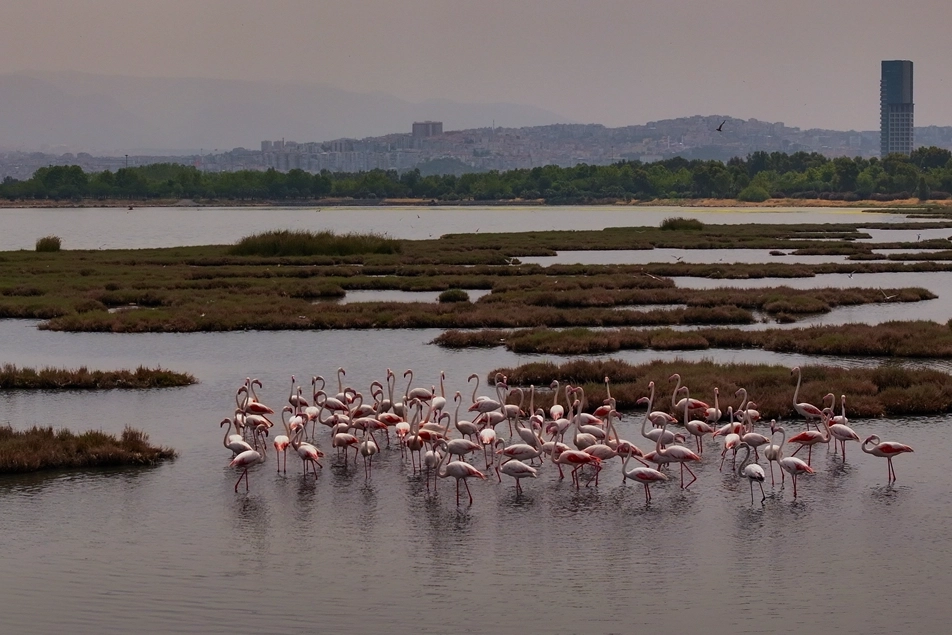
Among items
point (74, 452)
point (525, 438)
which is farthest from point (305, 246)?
point (525, 438)

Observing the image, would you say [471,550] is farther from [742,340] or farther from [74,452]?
[742,340]

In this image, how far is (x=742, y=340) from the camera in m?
35.1

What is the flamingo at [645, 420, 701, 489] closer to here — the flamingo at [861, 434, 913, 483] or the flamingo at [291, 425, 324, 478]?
the flamingo at [861, 434, 913, 483]

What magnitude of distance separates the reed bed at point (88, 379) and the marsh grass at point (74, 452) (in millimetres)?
7345

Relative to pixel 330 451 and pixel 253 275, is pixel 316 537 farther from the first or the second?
Result: pixel 253 275

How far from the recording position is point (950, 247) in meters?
79.8

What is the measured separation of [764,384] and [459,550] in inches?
478

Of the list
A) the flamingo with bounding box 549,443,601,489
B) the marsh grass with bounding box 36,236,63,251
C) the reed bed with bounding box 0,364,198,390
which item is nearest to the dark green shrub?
the reed bed with bounding box 0,364,198,390

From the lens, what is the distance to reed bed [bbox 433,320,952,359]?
1272 inches

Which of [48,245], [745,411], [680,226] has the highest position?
[680,226]

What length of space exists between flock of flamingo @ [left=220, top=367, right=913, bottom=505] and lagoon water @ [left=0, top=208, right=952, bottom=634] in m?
0.37

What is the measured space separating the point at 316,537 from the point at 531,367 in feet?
42.0

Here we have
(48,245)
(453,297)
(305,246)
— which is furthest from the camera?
(48,245)

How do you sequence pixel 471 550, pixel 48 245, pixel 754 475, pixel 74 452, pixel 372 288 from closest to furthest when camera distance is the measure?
1. pixel 471 550
2. pixel 754 475
3. pixel 74 452
4. pixel 372 288
5. pixel 48 245
